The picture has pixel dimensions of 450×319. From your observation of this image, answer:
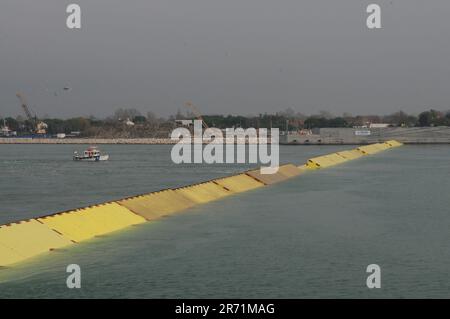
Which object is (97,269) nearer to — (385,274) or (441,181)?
(385,274)

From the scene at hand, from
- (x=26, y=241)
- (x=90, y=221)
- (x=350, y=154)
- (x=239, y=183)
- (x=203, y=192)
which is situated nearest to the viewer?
(x=26, y=241)

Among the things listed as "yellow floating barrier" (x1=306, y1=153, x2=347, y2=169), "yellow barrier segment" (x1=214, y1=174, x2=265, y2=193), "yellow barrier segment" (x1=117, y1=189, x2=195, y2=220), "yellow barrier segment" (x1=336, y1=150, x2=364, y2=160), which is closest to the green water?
"yellow barrier segment" (x1=117, y1=189, x2=195, y2=220)

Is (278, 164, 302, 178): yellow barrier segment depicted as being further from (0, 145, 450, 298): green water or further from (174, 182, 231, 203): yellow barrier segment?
(0, 145, 450, 298): green water

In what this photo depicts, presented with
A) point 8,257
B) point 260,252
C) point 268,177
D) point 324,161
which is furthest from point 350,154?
point 8,257

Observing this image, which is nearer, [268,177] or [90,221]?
[90,221]

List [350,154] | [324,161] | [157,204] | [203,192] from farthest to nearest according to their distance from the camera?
[350,154] < [324,161] < [203,192] < [157,204]

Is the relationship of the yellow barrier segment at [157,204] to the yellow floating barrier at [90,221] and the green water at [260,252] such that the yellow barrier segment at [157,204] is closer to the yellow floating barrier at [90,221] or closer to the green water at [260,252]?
the yellow floating barrier at [90,221]

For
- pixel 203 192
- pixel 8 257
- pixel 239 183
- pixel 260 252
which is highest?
pixel 8 257

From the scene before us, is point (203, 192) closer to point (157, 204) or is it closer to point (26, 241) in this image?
point (157, 204)
